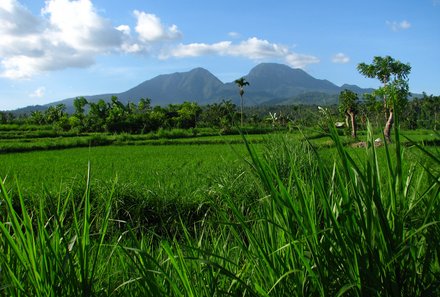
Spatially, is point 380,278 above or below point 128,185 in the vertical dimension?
above

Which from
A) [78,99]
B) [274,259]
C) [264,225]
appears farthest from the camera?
[78,99]

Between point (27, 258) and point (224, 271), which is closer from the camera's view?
point (224, 271)

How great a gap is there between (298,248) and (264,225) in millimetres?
293

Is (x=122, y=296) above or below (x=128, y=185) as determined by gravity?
above

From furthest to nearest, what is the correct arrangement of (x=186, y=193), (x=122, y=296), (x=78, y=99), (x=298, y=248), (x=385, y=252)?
(x=78, y=99), (x=186, y=193), (x=122, y=296), (x=298, y=248), (x=385, y=252)

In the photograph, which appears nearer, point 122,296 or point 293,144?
A: point 122,296

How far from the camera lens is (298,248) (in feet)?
4.19

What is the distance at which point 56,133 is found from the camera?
34.0m

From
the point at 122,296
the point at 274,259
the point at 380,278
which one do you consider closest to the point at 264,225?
the point at 274,259

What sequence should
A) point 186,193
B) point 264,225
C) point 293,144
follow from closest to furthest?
point 264,225
point 293,144
point 186,193

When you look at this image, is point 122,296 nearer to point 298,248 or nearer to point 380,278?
point 298,248

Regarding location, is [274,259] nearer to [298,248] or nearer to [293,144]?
[298,248]

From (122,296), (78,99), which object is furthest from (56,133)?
(122,296)

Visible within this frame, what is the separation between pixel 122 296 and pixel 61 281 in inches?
15.8
